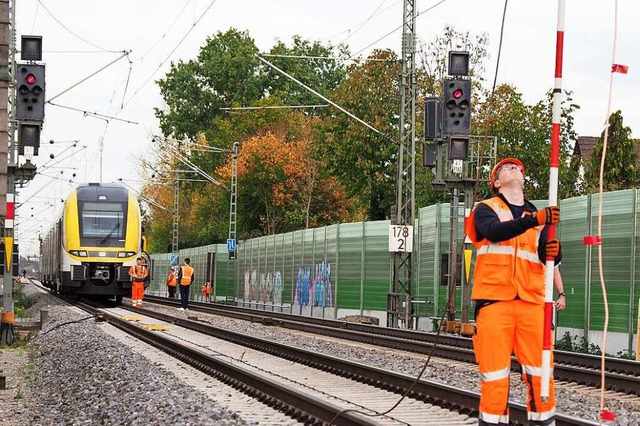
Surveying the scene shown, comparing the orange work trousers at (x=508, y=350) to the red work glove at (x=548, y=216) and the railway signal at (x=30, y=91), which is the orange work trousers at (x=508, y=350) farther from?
the railway signal at (x=30, y=91)

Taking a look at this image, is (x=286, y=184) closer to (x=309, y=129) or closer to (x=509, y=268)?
(x=309, y=129)

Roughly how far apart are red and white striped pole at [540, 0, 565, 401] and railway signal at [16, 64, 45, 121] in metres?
18.4

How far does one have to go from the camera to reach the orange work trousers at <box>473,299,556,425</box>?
7180 millimetres

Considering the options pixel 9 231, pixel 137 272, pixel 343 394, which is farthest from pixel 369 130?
pixel 343 394

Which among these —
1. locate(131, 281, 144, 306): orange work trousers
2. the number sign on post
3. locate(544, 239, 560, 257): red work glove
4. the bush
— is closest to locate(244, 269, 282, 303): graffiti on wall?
locate(131, 281, 144, 306): orange work trousers

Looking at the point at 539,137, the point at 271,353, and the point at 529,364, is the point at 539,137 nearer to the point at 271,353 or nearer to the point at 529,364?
the point at 271,353

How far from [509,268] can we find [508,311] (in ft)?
0.89

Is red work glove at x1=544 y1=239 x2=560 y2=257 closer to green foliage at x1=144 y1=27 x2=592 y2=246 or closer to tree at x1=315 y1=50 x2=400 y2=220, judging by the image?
green foliage at x1=144 y1=27 x2=592 y2=246

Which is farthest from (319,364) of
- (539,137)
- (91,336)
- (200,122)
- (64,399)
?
(200,122)

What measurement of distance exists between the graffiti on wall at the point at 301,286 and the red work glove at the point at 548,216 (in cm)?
2936

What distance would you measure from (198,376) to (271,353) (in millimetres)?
4195

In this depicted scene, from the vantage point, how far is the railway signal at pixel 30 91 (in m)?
24.0

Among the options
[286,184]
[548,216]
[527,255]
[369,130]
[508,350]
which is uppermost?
[369,130]

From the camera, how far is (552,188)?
22.3 ft
